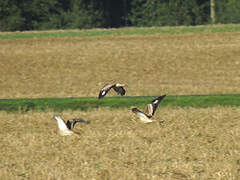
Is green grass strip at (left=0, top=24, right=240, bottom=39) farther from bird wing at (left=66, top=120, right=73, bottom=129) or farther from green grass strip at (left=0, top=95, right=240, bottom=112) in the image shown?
bird wing at (left=66, top=120, right=73, bottom=129)

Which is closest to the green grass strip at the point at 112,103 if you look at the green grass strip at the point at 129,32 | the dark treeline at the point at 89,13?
the green grass strip at the point at 129,32

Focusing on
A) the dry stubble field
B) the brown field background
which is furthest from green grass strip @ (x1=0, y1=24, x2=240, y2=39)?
the dry stubble field

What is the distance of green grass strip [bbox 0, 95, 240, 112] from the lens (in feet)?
50.6

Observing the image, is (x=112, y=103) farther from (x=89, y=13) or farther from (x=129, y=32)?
(x=89, y=13)

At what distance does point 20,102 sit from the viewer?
15.8m

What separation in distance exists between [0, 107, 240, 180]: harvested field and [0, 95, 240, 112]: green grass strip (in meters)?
2.32

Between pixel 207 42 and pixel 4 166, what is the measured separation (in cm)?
2329

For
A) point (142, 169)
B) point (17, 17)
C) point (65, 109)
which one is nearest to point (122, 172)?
point (142, 169)

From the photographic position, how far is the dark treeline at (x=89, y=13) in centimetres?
4716

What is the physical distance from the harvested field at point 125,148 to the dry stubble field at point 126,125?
2 centimetres

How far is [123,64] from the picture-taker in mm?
27297

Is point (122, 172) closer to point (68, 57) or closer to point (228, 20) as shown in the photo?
point (68, 57)

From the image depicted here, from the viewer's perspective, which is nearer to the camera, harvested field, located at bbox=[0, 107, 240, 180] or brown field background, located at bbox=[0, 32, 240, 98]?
harvested field, located at bbox=[0, 107, 240, 180]

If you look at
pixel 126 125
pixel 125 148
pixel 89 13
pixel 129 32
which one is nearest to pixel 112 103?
pixel 126 125
